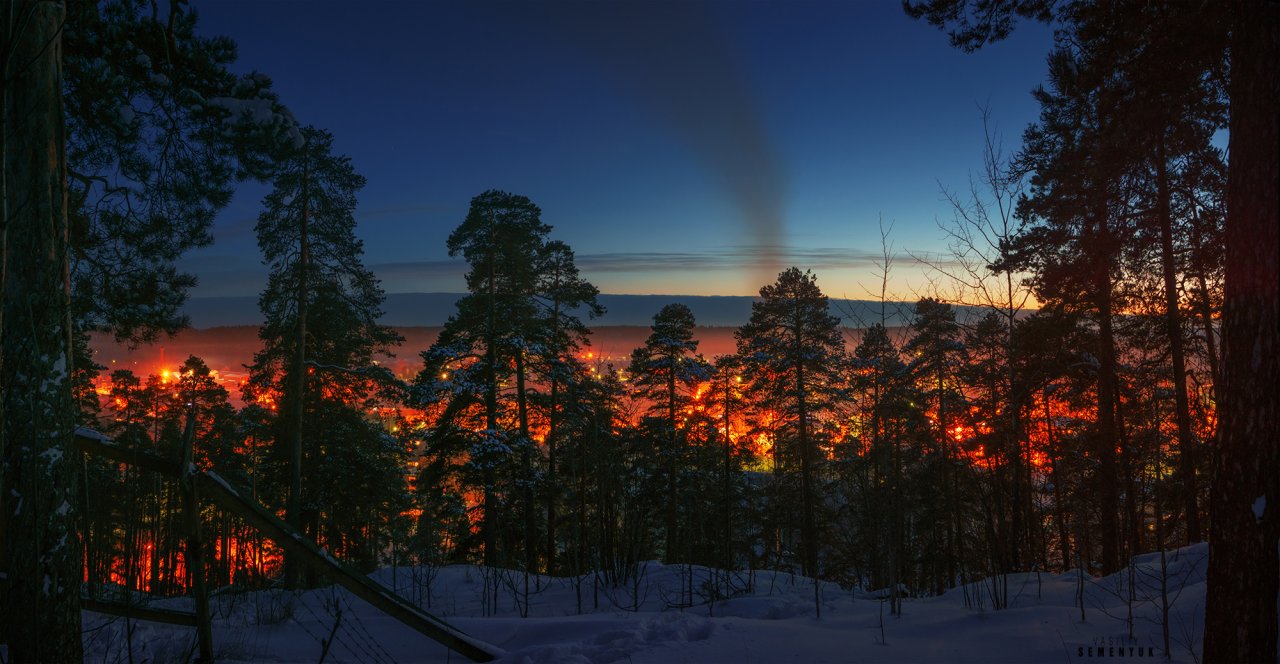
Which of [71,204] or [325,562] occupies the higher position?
[71,204]

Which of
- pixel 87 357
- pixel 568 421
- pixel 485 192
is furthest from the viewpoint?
pixel 568 421

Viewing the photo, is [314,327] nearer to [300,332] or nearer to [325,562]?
[300,332]

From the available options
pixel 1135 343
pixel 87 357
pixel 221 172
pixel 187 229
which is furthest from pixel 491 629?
pixel 87 357

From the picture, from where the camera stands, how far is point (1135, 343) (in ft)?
48.6

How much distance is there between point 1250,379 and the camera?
3.93 meters

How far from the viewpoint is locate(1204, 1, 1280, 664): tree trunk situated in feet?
12.6

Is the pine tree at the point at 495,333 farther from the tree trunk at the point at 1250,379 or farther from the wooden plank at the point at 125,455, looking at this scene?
the tree trunk at the point at 1250,379

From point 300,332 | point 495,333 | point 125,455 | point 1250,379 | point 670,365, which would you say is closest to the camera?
point 1250,379

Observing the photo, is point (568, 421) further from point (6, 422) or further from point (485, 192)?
point (6, 422)

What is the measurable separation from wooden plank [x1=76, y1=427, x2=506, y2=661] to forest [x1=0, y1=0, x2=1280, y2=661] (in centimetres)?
20

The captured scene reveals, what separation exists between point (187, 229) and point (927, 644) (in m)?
11.4

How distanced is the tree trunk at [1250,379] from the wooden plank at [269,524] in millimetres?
5935

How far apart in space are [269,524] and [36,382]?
1.81 m

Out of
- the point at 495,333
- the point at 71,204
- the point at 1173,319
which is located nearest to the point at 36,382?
the point at 71,204
